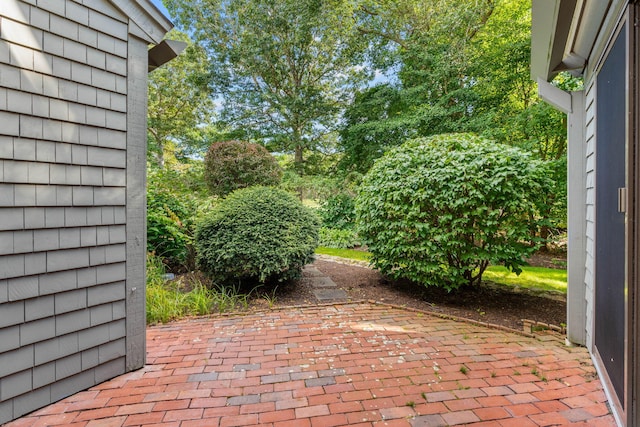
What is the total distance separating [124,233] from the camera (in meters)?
2.30

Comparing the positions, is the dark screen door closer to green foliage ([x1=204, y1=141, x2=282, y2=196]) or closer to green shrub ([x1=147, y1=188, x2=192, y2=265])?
green shrub ([x1=147, y1=188, x2=192, y2=265])

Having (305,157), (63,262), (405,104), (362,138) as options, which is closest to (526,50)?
(405,104)

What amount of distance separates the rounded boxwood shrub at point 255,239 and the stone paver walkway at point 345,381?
85cm

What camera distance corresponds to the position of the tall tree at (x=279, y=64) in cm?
1047

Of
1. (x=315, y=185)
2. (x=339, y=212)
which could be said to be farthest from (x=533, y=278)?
(x=315, y=185)

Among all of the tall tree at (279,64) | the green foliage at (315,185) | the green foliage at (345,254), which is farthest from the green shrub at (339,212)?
the tall tree at (279,64)

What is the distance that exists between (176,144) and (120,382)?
12.1 m

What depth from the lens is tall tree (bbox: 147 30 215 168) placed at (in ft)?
39.6

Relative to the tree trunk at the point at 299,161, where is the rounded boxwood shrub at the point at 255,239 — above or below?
below

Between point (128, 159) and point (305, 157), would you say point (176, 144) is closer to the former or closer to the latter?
point (305, 157)

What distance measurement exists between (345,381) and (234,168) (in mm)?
5244

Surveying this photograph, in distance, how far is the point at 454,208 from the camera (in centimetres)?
349

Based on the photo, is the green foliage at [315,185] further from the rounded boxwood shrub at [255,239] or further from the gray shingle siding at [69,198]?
the gray shingle siding at [69,198]

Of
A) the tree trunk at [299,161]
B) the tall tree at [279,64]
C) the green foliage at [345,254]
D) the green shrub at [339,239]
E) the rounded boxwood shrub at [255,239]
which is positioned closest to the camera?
the rounded boxwood shrub at [255,239]
